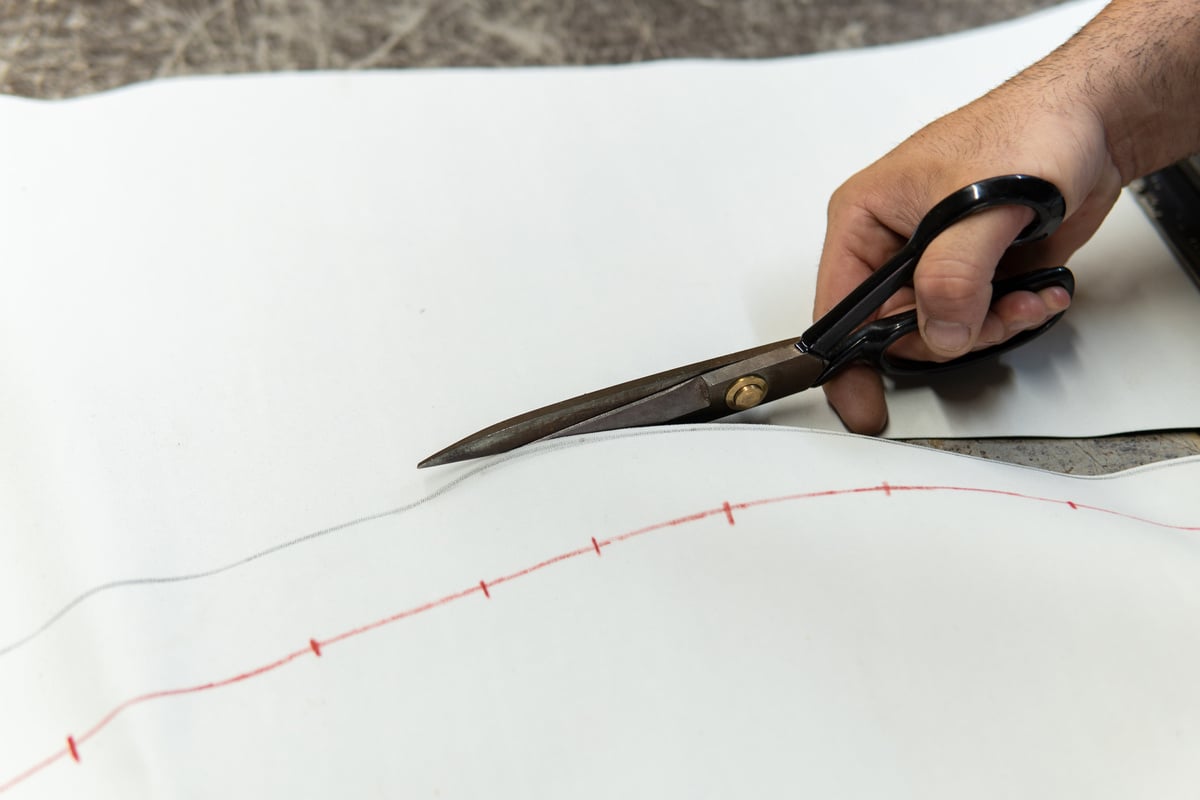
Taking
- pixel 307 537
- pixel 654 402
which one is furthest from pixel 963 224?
pixel 307 537

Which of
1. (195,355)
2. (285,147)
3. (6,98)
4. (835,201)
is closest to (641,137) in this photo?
(835,201)

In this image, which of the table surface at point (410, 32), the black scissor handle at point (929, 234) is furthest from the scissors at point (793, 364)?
the table surface at point (410, 32)

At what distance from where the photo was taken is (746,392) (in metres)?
0.69

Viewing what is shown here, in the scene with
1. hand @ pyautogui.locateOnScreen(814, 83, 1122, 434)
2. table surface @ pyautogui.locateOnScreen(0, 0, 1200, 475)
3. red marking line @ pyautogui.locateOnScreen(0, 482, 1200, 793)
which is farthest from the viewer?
table surface @ pyautogui.locateOnScreen(0, 0, 1200, 475)

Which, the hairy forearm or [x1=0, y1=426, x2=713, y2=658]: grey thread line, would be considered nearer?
[x1=0, y1=426, x2=713, y2=658]: grey thread line

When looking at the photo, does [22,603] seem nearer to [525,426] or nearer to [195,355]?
[195,355]

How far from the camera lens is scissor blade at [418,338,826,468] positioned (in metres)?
0.65

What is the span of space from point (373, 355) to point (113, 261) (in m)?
0.27

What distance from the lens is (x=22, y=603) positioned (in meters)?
0.61

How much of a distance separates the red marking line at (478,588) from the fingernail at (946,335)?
0.12m

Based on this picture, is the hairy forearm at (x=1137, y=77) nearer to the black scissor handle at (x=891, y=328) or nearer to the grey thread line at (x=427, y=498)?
the black scissor handle at (x=891, y=328)

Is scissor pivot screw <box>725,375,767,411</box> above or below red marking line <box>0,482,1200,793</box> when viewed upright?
above

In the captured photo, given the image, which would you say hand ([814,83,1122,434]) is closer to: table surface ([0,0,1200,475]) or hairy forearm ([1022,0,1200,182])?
hairy forearm ([1022,0,1200,182])

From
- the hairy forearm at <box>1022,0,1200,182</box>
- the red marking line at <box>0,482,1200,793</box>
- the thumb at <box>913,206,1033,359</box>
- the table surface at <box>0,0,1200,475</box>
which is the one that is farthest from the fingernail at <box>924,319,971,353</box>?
the table surface at <box>0,0,1200,475</box>
